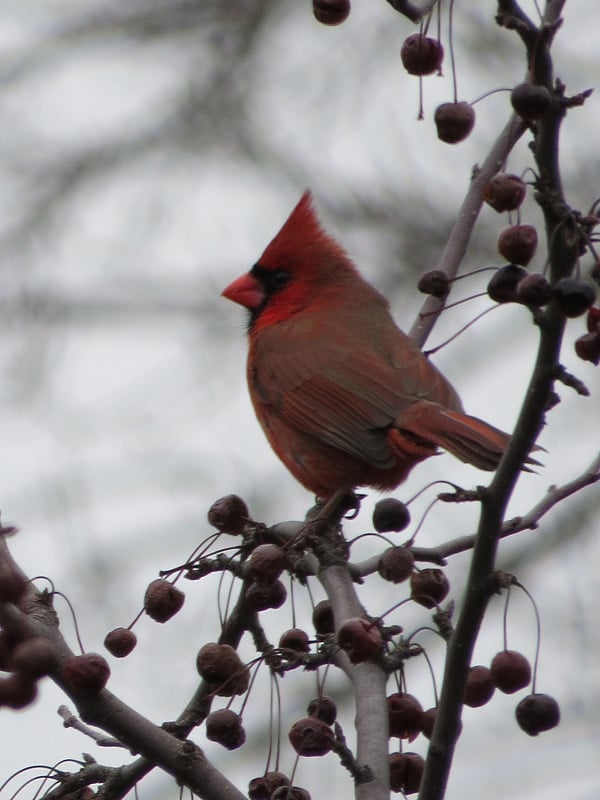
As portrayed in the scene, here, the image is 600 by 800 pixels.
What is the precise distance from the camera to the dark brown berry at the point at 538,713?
6.54 ft

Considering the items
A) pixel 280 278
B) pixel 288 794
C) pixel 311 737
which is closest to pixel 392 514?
pixel 311 737

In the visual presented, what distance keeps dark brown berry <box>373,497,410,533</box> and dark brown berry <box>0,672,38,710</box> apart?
2.80 ft

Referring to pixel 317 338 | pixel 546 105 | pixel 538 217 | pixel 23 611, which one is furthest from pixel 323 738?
pixel 538 217

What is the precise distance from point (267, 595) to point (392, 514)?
31cm

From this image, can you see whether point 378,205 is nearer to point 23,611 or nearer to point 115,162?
point 115,162

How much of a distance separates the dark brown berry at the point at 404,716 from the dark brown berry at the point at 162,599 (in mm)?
395

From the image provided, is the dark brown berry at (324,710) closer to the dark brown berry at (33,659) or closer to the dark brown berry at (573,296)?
the dark brown berry at (33,659)

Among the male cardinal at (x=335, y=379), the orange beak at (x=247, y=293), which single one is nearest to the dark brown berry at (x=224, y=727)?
the male cardinal at (x=335, y=379)

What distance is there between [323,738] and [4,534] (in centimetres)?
63

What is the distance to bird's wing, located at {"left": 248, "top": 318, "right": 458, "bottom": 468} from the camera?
11.7ft

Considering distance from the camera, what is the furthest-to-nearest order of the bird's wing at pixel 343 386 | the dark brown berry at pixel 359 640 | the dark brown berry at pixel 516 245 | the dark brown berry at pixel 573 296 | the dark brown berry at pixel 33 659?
the bird's wing at pixel 343 386
the dark brown berry at pixel 359 640
the dark brown berry at pixel 516 245
the dark brown berry at pixel 33 659
the dark brown berry at pixel 573 296

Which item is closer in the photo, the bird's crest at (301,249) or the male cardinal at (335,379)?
the male cardinal at (335,379)

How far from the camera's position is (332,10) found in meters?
2.49

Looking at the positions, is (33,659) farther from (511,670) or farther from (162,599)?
(511,670)
